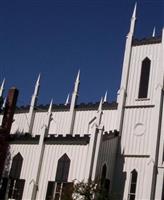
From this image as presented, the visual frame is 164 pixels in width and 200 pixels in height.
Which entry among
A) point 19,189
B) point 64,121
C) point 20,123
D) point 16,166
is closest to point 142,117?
point 64,121

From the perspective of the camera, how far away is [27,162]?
41.5m

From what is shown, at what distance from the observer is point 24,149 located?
42375mm

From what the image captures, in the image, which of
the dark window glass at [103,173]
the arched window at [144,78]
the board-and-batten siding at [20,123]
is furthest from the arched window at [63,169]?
the board-and-batten siding at [20,123]

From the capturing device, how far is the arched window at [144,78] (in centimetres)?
4466

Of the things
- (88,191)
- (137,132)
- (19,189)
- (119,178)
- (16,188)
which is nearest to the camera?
(88,191)

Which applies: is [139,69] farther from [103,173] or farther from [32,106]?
[32,106]

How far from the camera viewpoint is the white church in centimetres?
3903

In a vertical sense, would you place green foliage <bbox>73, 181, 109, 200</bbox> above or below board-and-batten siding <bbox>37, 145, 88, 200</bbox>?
below

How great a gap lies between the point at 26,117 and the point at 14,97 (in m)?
5.72

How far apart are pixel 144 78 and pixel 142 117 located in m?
4.14

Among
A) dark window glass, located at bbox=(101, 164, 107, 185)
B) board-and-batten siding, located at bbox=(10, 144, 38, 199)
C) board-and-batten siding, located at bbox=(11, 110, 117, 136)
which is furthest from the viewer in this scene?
board-and-batten siding, located at bbox=(11, 110, 117, 136)

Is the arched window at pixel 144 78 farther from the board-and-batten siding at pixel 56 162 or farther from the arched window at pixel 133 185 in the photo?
the board-and-batten siding at pixel 56 162

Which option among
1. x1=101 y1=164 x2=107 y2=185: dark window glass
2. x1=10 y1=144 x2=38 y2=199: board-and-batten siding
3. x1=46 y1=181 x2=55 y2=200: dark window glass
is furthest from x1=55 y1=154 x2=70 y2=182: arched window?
x1=101 y1=164 x2=107 y2=185: dark window glass

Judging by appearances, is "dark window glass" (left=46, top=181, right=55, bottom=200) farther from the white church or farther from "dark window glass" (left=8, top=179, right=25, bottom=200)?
"dark window glass" (left=8, top=179, right=25, bottom=200)
